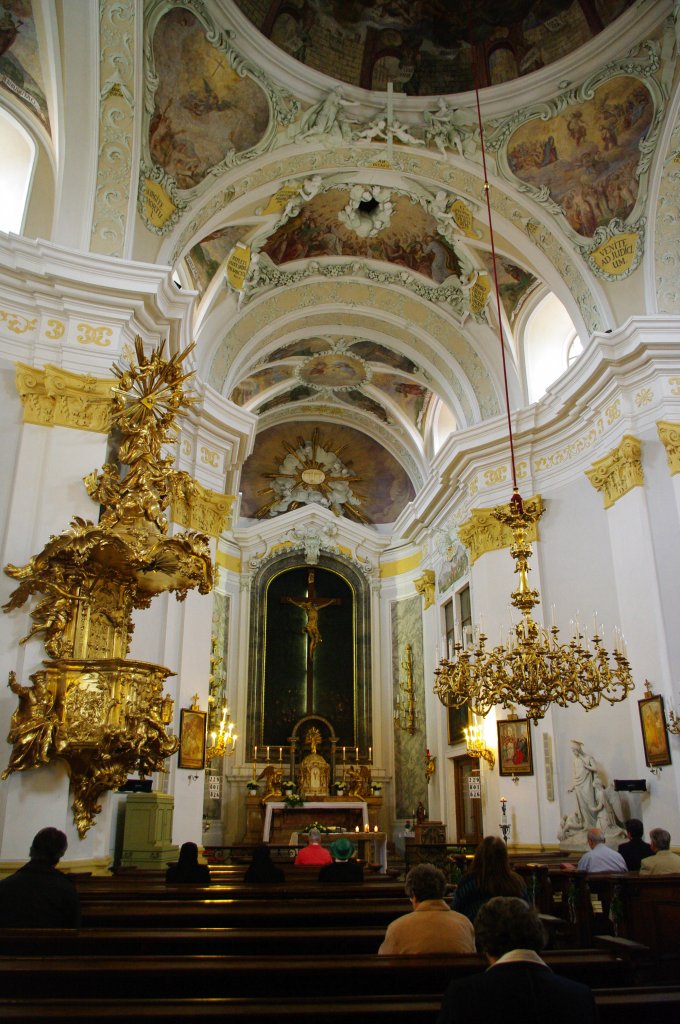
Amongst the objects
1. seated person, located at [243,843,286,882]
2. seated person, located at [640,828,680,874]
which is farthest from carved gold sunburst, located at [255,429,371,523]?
seated person, located at [640,828,680,874]

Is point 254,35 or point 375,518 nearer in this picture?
point 254,35

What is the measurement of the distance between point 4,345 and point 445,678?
6022 millimetres

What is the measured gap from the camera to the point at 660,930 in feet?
20.2

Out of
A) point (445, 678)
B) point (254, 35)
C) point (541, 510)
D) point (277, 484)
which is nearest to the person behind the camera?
point (445, 678)

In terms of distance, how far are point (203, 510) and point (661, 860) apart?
8342 millimetres

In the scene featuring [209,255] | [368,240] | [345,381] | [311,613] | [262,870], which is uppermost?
[368,240]

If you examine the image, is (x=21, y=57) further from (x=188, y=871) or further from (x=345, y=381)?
(x=345, y=381)

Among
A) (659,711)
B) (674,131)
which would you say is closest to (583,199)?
(674,131)

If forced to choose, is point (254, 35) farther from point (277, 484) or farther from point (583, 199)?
point (277, 484)

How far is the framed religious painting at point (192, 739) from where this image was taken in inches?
441

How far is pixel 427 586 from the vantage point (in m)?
17.8

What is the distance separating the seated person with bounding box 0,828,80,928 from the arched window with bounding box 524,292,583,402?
11773 millimetres

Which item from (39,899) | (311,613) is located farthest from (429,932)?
(311,613)

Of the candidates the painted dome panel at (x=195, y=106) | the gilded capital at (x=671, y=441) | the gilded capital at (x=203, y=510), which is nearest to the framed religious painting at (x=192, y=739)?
the gilded capital at (x=203, y=510)
